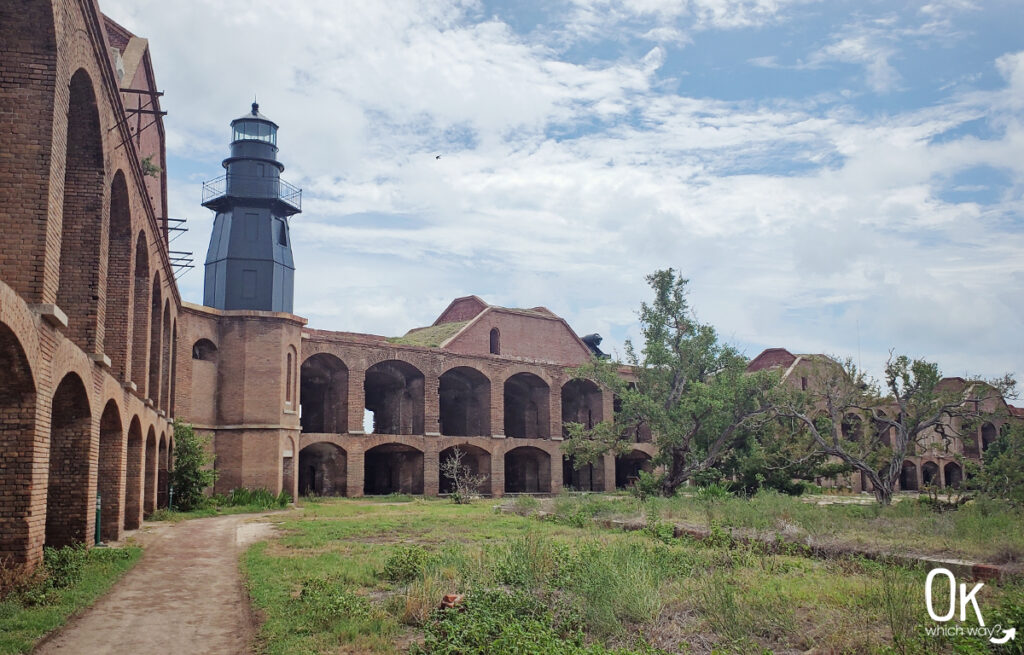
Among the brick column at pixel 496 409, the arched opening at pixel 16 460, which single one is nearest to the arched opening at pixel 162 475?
the arched opening at pixel 16 460

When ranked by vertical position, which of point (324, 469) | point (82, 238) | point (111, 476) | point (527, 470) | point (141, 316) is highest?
point (82, 238)

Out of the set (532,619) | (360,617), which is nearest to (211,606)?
(360,617)

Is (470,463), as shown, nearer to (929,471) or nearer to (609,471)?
(609,471)

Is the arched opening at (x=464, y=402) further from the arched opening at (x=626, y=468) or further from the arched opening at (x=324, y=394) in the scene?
the arched opening at (x=626, y=468)

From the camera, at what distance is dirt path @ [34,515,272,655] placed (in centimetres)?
618

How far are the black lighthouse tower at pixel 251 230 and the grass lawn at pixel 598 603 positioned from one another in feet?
56.4

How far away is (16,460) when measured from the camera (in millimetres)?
7328

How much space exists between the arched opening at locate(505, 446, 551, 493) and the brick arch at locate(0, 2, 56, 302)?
78.8 ft

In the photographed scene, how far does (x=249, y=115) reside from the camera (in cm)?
2670

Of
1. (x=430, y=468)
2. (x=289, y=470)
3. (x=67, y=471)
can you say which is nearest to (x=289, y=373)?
(x=289, y=470)

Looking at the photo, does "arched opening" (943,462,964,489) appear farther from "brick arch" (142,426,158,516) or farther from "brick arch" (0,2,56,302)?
"brick arch" (0,2,56,302)

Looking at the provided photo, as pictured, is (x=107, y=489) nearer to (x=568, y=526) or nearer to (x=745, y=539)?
(x=568, y=526)

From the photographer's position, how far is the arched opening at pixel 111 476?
11969mm

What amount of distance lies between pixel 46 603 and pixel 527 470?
25.7 metres
